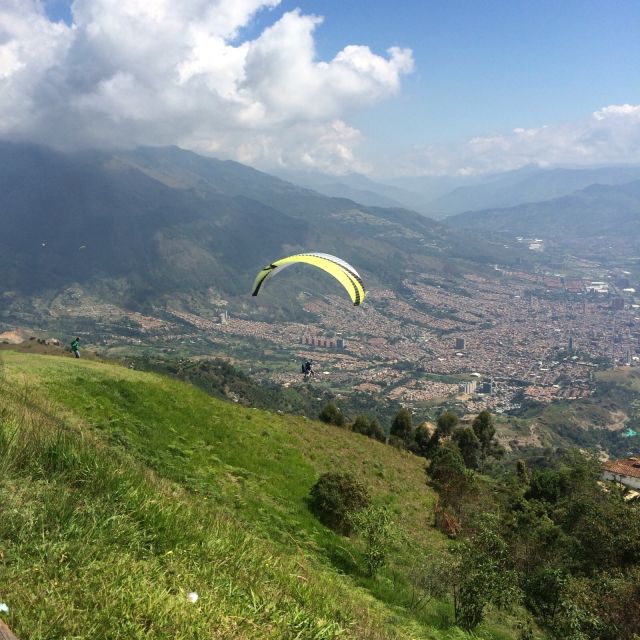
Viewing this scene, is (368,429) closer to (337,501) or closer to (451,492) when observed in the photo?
(451,492)

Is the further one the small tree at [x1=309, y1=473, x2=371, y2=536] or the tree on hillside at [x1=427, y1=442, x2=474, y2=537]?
the tree on hillside at [x1=427, y1=442, x2=474, y2=537]

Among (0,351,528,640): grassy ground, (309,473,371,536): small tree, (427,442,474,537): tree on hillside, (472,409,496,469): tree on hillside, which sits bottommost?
(472,409,496,469): tree on hillside

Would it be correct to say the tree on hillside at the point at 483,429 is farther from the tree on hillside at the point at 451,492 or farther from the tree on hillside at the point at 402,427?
the tree on hillside at the point at 451,492

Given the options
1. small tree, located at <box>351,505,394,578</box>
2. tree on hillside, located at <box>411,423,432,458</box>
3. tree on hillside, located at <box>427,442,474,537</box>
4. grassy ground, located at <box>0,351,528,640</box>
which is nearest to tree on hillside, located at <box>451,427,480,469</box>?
tree on hillside, located at <box>411,423,432,458</box>

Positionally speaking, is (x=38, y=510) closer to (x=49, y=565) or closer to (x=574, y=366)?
(x=49, y=565)

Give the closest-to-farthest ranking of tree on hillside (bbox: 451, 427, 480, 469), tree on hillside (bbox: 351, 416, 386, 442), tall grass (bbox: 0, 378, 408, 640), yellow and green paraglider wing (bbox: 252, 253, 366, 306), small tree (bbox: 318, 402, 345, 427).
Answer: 1. tall grass (bbox: 0, 378, 408, 640)
2. yellow and green paraglider wing (bbox: 252, 253, 366, 306)
3. small tree (bbox: 318, 402, 345, 427)
4. tree on hillside (bbox: 451, 427, 480, 469)
5. tree on hillside (bbox: 351, 416, 386, 442)

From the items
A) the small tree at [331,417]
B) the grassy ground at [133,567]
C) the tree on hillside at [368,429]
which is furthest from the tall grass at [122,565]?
the tree on hillside at [368,429]

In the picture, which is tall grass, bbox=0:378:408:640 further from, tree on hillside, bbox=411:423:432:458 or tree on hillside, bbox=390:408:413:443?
tree on hillside, bbox=390:408:413:443

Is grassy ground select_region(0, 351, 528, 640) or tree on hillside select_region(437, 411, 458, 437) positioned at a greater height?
grassy ground select_region(0, 351, 528, 640)
